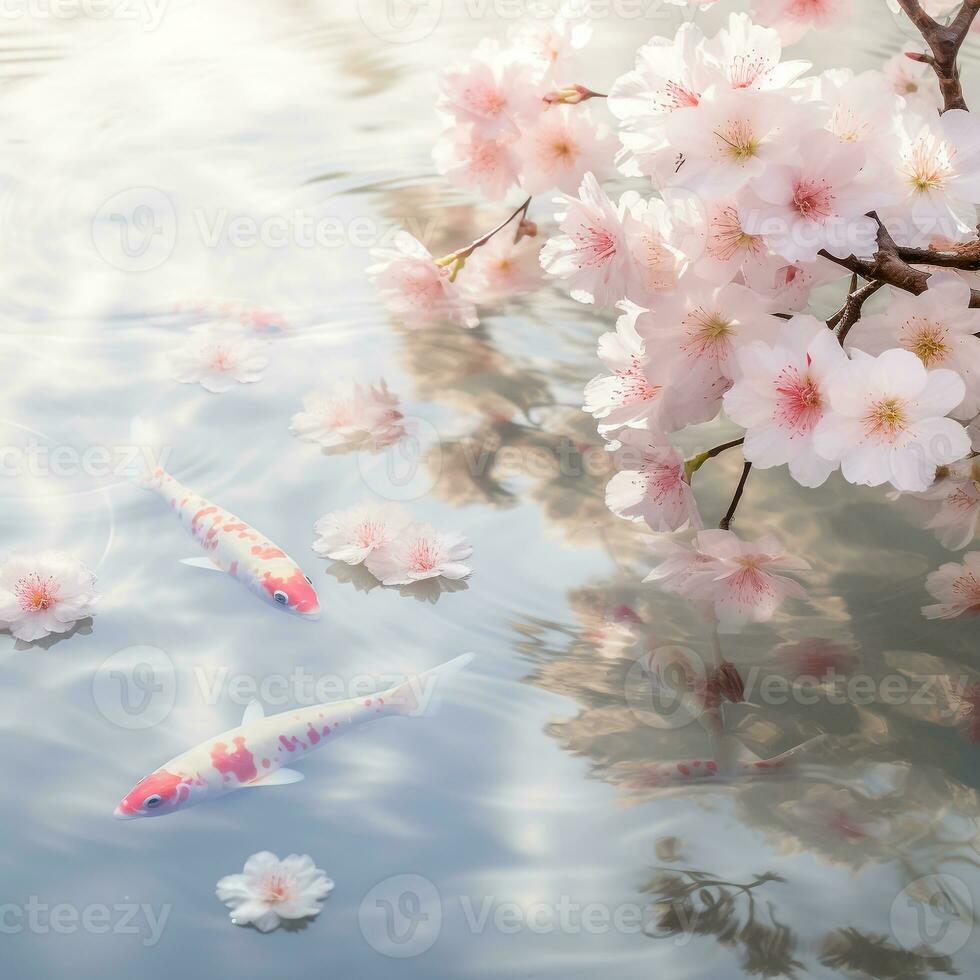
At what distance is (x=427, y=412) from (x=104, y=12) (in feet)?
3.44

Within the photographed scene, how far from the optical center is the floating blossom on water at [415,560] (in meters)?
1.04

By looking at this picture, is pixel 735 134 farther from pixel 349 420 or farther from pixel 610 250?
pixel 349 420

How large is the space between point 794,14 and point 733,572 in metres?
0.46

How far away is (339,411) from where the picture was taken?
1213 mm

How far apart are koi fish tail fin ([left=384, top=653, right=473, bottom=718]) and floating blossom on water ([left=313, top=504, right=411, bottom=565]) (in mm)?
137

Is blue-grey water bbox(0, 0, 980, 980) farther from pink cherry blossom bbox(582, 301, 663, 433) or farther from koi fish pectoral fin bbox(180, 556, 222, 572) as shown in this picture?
pink cherry blossom bbox(582, 301, 663, 433)

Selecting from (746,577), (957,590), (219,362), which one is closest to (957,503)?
(957,590)

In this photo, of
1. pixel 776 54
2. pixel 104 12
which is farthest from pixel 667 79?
pixel 104 12

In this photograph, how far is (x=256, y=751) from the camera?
2.93 ft

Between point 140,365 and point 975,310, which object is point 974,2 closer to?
point 975,310

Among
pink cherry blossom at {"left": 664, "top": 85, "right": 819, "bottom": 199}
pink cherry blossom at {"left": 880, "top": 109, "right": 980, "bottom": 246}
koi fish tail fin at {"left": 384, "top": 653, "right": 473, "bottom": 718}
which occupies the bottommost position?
koi fish tail fin at {"left": 384, "top": 653, "right": 473, "bottom": 718}

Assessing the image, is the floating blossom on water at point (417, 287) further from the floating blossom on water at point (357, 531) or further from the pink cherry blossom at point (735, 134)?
the pink cherry blossom at point (735, 134)

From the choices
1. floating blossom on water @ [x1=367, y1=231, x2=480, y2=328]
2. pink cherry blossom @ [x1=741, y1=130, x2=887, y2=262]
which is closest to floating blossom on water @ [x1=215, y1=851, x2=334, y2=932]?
pink cherry blossom @ [x1=741, y1=130, x2=887, y2=262]

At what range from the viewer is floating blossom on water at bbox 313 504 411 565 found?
3.47 ft
